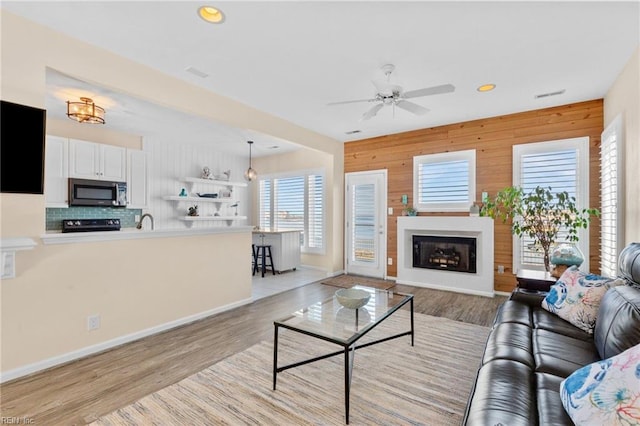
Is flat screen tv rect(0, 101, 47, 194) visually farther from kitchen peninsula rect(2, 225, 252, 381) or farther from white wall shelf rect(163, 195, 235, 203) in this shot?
white wall shelf rect(163, 195, 235, 203)

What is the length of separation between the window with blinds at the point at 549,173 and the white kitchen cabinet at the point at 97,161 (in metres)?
6.56

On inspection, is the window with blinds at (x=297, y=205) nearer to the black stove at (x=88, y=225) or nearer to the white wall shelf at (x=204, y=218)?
the white wall shelf at (x=204, y=218)

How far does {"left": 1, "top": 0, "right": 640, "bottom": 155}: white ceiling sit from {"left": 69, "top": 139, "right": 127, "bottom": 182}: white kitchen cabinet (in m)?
1.19

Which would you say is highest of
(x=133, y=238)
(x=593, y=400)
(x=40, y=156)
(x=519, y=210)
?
(x=40, y=156)

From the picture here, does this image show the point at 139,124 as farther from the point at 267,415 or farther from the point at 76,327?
the point at 267,415

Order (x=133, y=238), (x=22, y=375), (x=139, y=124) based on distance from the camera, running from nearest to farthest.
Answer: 1. (x=22, y=375)
2. (x=133, y=238)
3. (x=139, y=124)

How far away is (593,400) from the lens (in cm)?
110

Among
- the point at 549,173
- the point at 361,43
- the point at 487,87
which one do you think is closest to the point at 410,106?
the point at 361,43

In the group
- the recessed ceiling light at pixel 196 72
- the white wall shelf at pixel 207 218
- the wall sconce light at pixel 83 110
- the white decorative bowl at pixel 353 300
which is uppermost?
the recessed ceiling light at pixel 196 72

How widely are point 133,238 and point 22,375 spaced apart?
4.28 ft

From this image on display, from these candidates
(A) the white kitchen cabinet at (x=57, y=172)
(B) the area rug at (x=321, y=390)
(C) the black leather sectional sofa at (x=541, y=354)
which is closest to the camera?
(C) the black leather sectional sofa at (x=541, y=354)

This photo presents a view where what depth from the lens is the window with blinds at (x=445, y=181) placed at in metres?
4.84

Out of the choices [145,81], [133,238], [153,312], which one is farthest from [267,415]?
[145,81]

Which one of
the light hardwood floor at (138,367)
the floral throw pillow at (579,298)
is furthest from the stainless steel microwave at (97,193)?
the floral throw pillow at (579,298)
